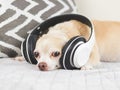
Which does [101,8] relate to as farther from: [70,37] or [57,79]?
[57,79]

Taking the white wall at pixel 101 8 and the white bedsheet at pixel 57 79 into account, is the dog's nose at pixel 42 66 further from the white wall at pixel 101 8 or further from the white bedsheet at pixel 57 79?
the white wall at pixel 101 8

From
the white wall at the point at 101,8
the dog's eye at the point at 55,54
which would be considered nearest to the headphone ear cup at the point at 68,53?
the dog's eye at the point at 55,54

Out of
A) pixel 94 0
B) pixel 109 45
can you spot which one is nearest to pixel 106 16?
pixel 94 0

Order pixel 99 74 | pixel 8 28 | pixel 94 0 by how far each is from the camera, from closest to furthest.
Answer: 1. pixel 99 74
2. pixel 8 28
3. pixel 94 0

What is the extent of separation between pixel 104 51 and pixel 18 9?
0.48m

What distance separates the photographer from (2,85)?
101cm

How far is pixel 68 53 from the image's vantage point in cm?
118

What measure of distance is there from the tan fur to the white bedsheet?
12 centimetres

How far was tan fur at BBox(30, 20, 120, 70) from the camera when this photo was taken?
49.1 inches

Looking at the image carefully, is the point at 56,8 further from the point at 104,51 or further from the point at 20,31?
the point at 104,51

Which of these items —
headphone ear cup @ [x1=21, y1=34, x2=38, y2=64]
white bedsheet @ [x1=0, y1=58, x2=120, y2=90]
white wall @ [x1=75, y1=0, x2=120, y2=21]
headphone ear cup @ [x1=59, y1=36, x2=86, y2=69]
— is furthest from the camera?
white wall @ [x1=75, y1=0, x2=120, y2=21]

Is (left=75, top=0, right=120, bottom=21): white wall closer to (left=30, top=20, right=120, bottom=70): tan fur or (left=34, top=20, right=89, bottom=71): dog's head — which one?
(left=30, top=20, right=120, bottom=70): tan fur

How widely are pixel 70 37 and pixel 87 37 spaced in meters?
0.11

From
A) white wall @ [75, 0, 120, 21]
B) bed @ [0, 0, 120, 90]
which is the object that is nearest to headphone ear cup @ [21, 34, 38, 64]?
bed @ [0, 0, 120, 90]
